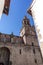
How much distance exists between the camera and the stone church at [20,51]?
23.3m

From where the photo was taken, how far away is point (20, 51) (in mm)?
24438

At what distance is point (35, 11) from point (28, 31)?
24.4 m

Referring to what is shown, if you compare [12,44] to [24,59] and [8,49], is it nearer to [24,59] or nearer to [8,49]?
[8,49]

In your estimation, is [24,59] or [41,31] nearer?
[41,31]

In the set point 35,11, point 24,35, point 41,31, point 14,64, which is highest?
point 24,35

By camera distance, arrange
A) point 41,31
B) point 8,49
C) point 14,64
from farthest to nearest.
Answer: point 8,49, point 14,64, point 41,31

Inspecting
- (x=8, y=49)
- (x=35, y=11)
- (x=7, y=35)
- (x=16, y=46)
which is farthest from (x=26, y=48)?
(x=35, y=11)

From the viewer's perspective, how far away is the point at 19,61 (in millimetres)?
23203

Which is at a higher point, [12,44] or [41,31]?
[12,44]

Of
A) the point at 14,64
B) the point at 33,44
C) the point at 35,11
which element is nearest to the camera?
the point at 35,11

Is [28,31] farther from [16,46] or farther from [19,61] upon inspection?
[19,61]

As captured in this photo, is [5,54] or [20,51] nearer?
[5,54]

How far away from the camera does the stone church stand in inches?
918

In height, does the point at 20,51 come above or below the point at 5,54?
above
